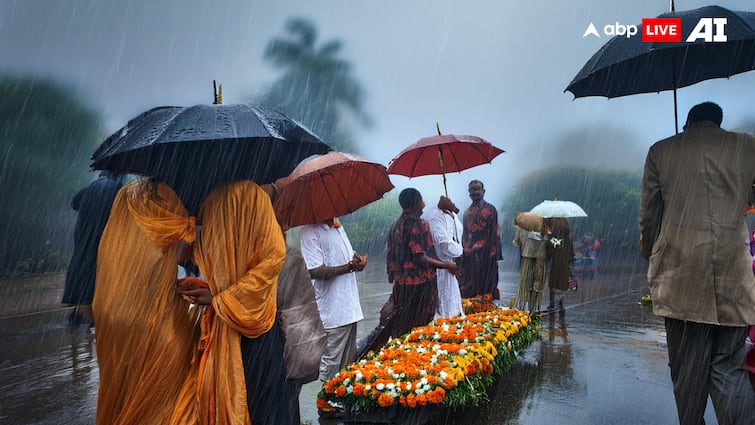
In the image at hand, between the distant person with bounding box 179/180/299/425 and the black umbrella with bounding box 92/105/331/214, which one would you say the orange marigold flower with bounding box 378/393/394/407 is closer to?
the distant person with bounding box 179/180/299/425

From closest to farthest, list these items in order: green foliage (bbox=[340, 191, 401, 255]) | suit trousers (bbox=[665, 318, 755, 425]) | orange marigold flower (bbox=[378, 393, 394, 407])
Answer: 1. suit trousers (bbox=[665, 318, 755, 425])
2. orange marigold flower (bbox=[378, 393, 394, 407])
3. green foliage (bbox=[340, 191, 401, 255])

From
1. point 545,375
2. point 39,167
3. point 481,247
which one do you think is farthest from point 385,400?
point 39,167

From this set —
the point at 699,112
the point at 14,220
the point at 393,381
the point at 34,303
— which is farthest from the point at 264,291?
the point at 14,220

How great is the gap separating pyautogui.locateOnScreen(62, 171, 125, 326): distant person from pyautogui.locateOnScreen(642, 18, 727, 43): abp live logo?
336 cm

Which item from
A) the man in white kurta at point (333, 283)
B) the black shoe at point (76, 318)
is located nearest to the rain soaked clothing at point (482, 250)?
the man in white kurta at point (333, 283)

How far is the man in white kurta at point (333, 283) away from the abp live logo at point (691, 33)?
105 inches

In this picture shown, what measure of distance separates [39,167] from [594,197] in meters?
18.6

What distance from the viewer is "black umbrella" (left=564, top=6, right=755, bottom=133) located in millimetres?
3691

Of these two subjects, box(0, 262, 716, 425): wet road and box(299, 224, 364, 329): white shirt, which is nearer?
box(0, 262, 716, 425): wet road

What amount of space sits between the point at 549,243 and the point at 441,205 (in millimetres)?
3683

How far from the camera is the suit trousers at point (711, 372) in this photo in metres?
3.35

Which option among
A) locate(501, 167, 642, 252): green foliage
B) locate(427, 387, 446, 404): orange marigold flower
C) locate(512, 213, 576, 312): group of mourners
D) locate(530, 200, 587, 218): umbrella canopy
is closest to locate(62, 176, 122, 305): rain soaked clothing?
locate(427, 387, 446, 404): orange marigold flower

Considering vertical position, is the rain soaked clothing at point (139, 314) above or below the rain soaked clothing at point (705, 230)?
below

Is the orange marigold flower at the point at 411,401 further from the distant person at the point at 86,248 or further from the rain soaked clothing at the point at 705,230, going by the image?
the distant person at the point at 86,248
